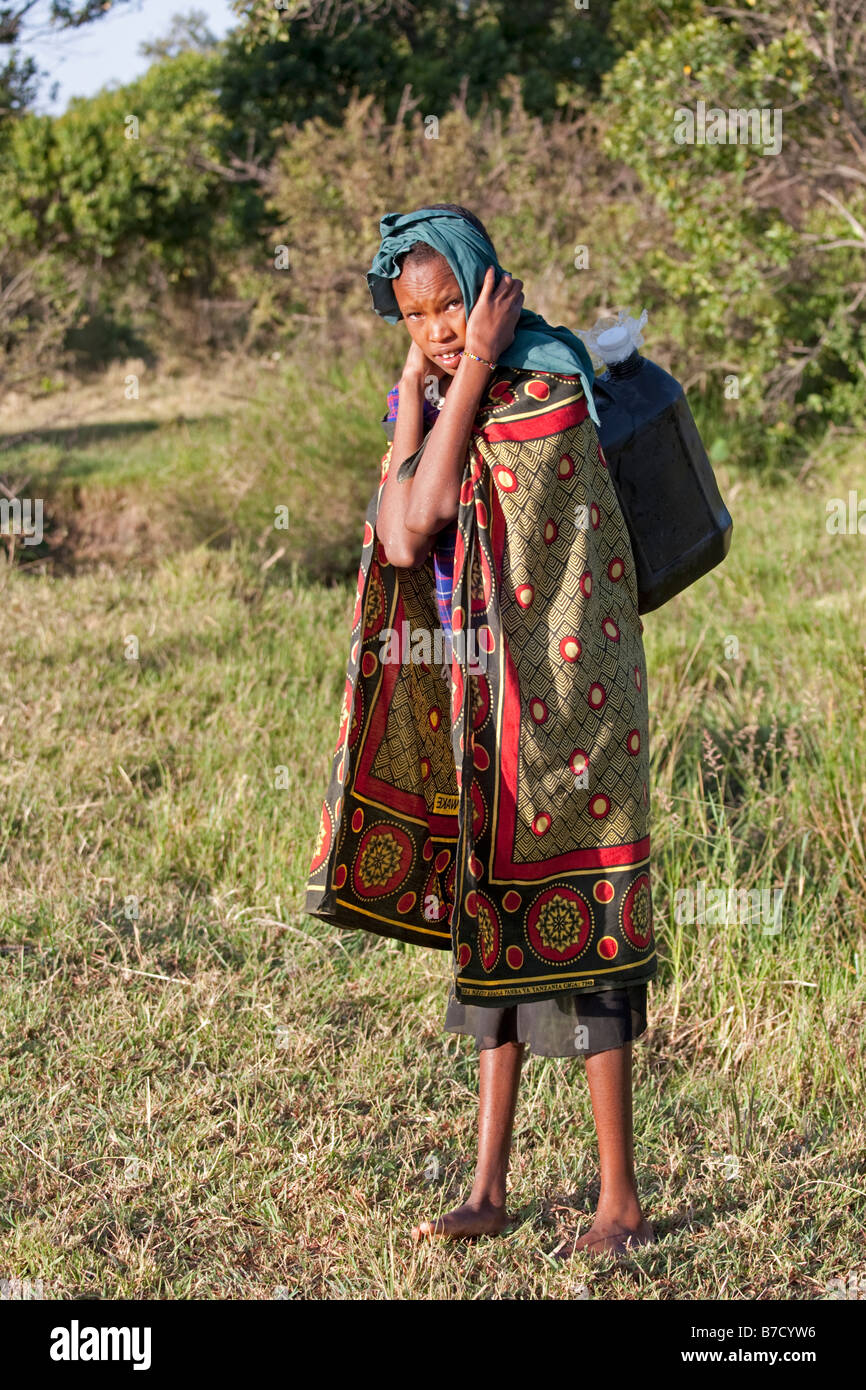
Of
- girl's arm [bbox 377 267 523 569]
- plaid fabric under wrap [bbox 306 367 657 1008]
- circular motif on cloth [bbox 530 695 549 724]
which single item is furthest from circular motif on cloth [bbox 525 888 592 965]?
girl's arm [bbox 377 267 523 569]

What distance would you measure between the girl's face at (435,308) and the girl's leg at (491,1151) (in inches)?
49.4

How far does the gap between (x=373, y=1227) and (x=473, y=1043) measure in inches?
29.0

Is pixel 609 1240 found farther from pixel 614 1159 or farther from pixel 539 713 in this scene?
pixel 539 713

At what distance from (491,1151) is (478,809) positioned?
67cm

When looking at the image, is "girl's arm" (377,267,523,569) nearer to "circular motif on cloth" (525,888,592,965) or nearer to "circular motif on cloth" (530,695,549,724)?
"circular motif on cloth" (530,695,549,724)

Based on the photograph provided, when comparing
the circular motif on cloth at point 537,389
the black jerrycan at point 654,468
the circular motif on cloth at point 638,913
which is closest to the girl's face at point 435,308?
the circular motif on cloth at point 537,389

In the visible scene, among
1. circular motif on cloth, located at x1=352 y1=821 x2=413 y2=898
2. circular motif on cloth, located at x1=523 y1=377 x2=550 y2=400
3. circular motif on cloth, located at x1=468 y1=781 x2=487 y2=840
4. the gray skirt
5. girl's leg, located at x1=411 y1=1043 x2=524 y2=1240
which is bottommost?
girl's leg, located at x1=411 y1=1043 x2=524 y2=1240

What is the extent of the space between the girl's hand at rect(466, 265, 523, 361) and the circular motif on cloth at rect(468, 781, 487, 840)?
2.37 feet

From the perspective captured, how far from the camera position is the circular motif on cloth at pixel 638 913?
2344 millimetres

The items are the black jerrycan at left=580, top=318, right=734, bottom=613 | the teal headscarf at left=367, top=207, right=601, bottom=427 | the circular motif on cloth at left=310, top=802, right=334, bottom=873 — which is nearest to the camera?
the teal headscarf at left=367, top=207, right=601, bottom=427

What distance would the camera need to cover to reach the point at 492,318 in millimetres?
2139

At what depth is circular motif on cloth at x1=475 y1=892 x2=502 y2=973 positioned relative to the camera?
7.48ft

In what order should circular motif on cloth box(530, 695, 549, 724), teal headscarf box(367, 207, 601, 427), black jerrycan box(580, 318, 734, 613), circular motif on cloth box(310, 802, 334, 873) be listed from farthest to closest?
circular motif on cloth box(310, 802, 334, 873) < black jerrycan box(580, 318, 734, 613) < circular motif on cloth box(530, 695, 549, 724) < teal headscarf box(367, 207, 601, 427)

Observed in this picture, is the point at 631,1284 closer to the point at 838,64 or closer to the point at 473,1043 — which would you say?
the point at 473,1043
